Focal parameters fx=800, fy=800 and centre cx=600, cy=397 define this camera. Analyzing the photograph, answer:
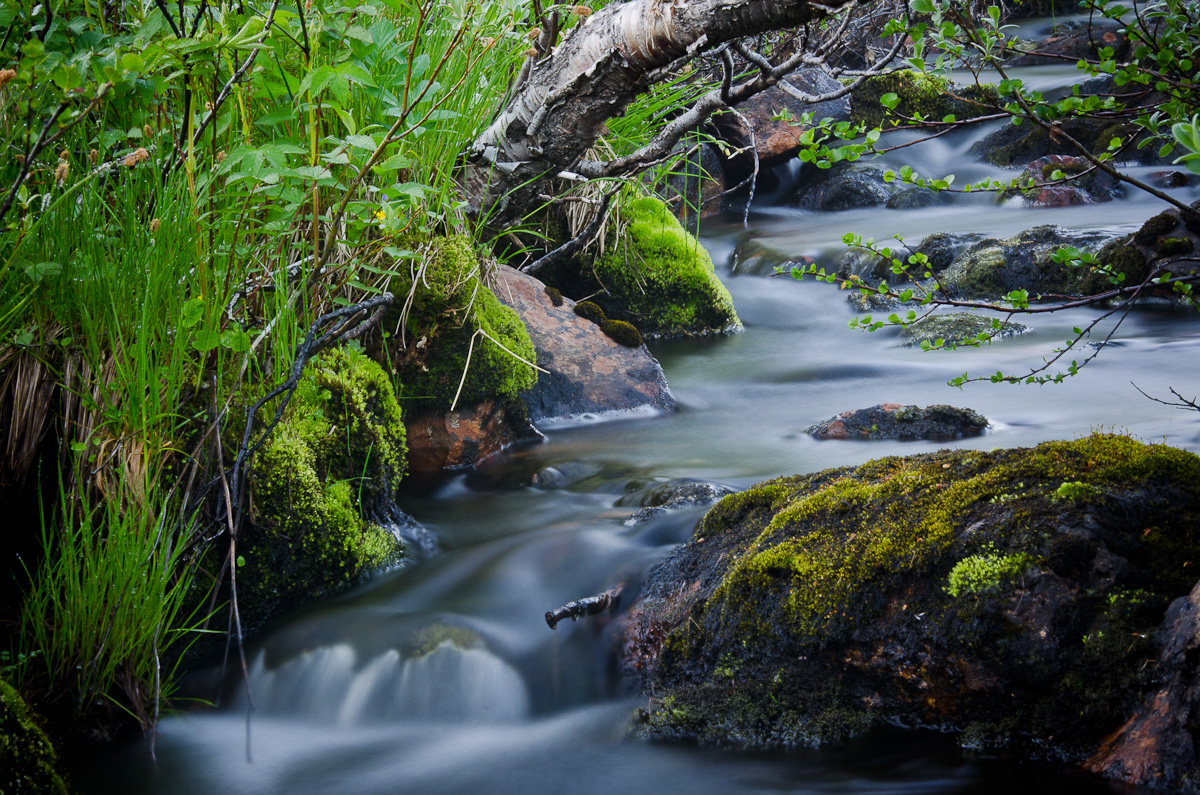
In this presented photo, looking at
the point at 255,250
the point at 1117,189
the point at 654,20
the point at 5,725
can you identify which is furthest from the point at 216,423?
the point at 1117,189

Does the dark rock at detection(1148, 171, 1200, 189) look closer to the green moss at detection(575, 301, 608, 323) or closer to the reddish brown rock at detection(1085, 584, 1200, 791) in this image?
the green moss at detection(575, 301, 608, 323)

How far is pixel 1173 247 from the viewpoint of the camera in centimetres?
661

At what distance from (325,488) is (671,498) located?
1601 millimetres

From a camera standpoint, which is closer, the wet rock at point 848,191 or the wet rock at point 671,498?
the wet rock at point 671,498

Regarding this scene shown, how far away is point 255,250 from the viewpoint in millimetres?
2826

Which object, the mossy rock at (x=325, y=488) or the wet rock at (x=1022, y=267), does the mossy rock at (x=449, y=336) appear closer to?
the mossy rock at (x=325, y=488)

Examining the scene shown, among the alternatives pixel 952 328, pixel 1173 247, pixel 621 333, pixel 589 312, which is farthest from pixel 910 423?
pixel 1173 247

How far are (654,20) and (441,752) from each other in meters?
2.98

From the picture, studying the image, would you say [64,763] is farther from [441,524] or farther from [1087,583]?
[1087,583]

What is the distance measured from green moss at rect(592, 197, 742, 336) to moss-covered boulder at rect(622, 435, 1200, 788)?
15.6ft

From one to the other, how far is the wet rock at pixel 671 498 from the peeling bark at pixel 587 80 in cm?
192

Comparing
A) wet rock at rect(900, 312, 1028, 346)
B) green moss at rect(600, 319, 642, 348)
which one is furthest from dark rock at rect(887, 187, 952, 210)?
green moss at rect(600, 319, 642, 348)

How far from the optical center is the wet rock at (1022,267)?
7.87 m

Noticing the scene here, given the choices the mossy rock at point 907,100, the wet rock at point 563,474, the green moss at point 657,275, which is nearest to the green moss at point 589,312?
the green moss at point 657,275
